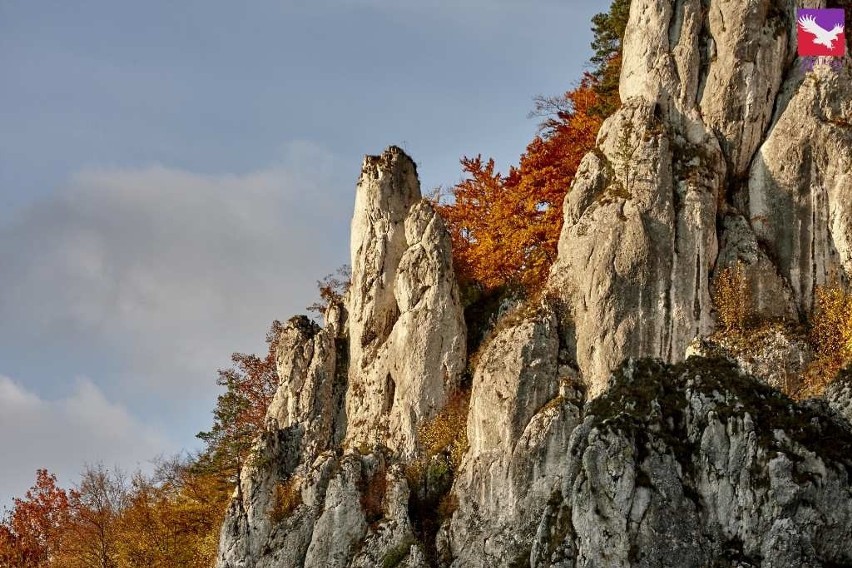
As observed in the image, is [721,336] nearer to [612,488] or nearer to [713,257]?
[713,257]

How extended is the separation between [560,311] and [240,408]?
2265cm

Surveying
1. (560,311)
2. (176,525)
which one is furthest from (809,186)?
(176,525)

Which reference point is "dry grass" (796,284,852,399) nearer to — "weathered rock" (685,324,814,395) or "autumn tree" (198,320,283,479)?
"weathered rock" (685,324,814,395)

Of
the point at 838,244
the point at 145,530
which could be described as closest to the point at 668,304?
the point at 838,244

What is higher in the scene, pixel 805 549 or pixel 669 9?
pixel 669 9

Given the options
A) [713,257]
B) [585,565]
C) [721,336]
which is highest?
[713,257]

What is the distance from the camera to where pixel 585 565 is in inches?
1022

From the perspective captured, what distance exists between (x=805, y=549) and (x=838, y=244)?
61.1 feet

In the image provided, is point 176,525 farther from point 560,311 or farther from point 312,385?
point 560,311

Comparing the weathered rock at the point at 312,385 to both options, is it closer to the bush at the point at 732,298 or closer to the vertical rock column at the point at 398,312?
the vertical rock column at the point at 398,312

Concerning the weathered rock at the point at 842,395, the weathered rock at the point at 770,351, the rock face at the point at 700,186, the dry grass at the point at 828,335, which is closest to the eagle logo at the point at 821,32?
the rock face at the point at 700,186

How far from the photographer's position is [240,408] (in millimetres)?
59156

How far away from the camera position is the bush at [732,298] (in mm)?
39938

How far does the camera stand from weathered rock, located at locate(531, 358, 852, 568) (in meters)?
25.2
